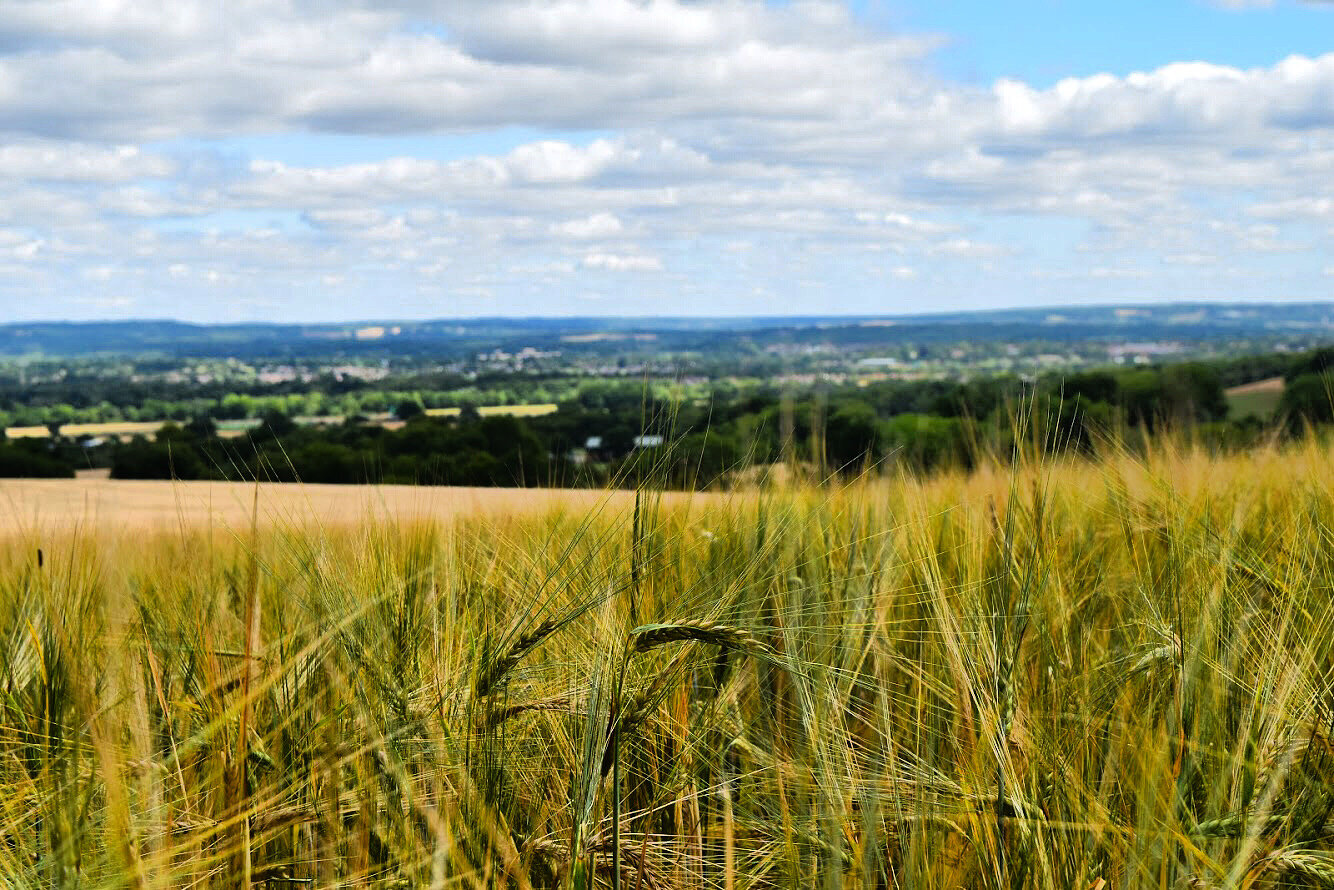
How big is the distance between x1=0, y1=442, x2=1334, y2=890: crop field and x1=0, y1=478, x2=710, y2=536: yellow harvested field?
0.16 meters

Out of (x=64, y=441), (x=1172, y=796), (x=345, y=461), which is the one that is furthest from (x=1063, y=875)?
(x=64, y=441)

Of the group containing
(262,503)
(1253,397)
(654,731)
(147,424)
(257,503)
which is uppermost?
(257,503)

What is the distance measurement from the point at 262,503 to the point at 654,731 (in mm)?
1270

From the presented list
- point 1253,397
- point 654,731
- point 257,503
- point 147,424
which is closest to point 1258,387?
point 1253,397

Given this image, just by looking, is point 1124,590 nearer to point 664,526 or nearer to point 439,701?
point 664,526

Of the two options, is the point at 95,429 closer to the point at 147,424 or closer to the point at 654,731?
the point at 147,424

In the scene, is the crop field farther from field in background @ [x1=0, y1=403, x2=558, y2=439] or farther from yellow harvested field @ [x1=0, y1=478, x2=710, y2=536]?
field in background @ [x1=0, y1=403, x2=558, y2=439]

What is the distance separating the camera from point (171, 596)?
2898 mm

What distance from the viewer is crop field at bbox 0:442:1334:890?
1729 mm

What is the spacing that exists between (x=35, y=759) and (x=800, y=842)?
141cm

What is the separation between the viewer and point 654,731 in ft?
7.70

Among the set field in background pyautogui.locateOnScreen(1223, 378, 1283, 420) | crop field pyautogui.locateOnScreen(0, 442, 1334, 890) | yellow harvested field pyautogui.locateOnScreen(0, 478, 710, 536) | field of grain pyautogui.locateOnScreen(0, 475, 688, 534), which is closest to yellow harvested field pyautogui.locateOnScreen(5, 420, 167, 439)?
field of grain pyautogui.locateOnScreen(0, 475, 688, 534)

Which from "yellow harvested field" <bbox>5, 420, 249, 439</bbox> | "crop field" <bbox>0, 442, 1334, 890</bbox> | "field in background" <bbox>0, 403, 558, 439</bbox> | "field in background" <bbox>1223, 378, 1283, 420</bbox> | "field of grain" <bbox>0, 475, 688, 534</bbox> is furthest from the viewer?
"field in background" <bbox>0, 403, 558, 439</bbox>

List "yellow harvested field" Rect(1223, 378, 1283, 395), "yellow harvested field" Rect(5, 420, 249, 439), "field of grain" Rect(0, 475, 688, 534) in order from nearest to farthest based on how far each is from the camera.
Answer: "field of grain" Rect(0, 475, 688, 534)
"yellow harvested field" Rect(1223, 378, 1283, 395)
"yellow harvested field" Rect(5, 420, 249, 439)
